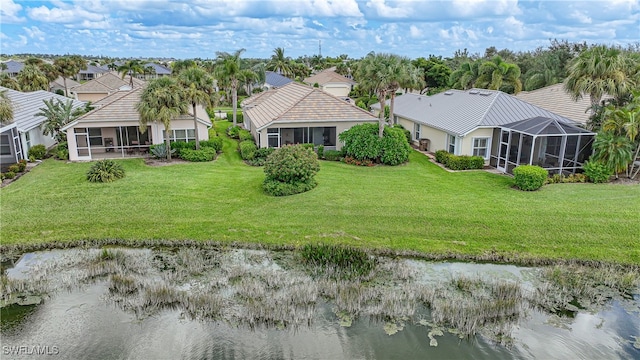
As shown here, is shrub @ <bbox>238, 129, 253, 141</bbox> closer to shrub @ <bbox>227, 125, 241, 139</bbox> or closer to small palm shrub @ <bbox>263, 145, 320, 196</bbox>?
shrub @ <bbox>227, 125, 241, 139</bbox>

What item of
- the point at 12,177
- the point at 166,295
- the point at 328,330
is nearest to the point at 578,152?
the point at 328,330

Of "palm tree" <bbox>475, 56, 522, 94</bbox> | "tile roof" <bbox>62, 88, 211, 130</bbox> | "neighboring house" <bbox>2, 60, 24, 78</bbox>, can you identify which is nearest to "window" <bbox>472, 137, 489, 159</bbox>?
"palm tree" <bbox>475, 56, 522, 94</bbox>

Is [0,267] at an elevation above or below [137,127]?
below

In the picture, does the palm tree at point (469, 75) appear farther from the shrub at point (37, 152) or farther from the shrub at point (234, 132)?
the shrub at point (37, 152)

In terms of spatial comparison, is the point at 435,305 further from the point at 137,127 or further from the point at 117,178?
the point at 137,127

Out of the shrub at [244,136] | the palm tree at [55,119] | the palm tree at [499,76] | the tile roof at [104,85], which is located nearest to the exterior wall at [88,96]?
the tile roof at [104,85]
